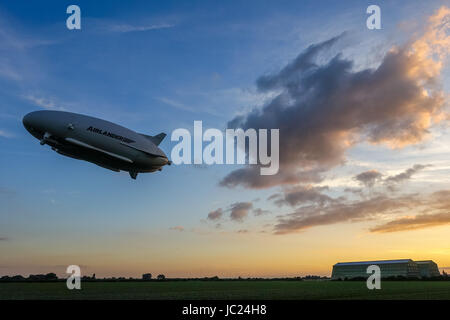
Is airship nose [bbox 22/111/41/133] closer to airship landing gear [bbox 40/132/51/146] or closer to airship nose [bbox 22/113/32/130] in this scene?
airship nose [bbox 22/113/32/130]

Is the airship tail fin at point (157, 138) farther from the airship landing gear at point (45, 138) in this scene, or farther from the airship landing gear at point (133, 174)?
the airship landing gear at point (45, 138)

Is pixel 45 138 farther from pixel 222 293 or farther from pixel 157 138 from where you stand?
pixel 222 293

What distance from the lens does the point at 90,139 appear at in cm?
5581

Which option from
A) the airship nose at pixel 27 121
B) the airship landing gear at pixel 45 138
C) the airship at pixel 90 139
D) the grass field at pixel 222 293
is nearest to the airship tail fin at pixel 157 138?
the airship at pixel 90 139

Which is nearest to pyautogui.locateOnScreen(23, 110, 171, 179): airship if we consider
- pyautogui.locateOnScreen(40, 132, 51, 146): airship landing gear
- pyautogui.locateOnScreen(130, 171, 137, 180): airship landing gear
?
pyautogui.locateOnScreen(40, 132, 51, 146): airship landing gear

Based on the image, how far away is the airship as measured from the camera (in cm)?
5509

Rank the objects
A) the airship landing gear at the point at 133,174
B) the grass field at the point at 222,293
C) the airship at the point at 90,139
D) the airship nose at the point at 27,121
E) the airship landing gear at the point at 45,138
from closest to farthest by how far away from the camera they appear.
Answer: the airship at the point at 90,139 → the airship landing gear at the point at 45,138 → the airship nose at the point at 27,121 → the grass field at the point at 222,293 → the airship landing gear at the point at 133,174

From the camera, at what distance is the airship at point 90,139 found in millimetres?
55094

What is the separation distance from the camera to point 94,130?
185 feet

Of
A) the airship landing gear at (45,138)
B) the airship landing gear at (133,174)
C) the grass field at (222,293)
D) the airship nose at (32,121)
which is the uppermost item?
the airship nose at (32,121)

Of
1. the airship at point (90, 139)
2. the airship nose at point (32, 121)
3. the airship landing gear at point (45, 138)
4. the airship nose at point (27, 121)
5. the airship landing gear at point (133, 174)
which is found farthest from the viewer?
the airship landing gear at point (133, 174)
